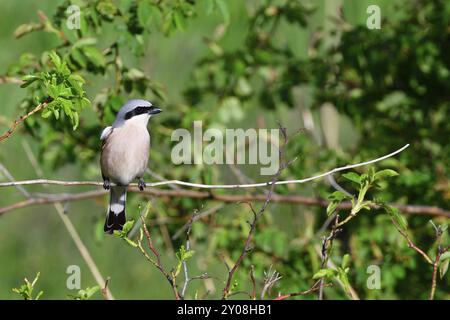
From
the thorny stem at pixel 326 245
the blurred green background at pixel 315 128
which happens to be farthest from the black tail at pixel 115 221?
the thorny stem at pixel 326 245

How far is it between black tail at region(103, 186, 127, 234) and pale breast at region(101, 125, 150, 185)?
21 centimetres

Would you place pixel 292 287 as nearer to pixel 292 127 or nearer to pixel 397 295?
pixel 397 295

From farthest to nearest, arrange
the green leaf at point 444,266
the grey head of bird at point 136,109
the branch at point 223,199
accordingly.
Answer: the branch at point 223,199, the grey head of bird at point 136,109, the green leaf at point 444,266

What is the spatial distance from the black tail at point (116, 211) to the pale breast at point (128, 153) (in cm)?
21

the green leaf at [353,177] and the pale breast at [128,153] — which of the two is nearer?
the green leaf at [353,177]

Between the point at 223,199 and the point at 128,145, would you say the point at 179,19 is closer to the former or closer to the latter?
the point at 128,145

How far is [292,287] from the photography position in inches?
150

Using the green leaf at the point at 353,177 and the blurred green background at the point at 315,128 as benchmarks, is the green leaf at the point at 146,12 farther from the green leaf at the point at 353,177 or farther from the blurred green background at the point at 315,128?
the green leaf at the point at 353,177

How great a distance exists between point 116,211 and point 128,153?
400 mm

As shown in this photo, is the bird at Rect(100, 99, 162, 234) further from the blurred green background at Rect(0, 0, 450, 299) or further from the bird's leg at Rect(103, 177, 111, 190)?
the blurred green background at Rect(0, 0, 450, 299)

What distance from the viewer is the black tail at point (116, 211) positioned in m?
3.69

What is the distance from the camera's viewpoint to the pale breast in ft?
11.3

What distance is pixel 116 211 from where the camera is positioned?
3.70 m
